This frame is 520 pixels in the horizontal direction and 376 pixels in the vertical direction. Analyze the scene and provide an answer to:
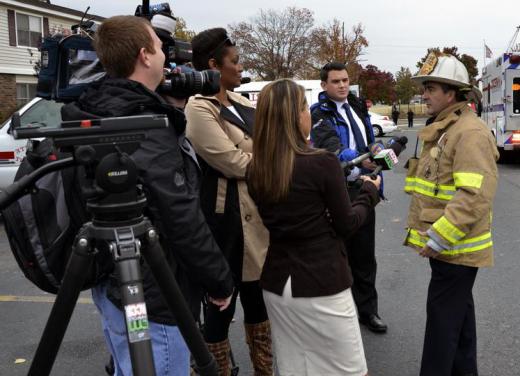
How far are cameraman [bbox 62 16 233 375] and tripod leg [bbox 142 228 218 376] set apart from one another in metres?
0.21

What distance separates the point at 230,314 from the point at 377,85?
6384 cm

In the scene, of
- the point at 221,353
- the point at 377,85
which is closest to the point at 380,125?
the point at 221,353

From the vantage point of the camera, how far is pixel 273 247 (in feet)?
8.66

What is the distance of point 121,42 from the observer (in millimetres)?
2027

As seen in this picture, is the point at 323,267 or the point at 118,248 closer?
the point at 118,248

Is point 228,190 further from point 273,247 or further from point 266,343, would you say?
point 266,343

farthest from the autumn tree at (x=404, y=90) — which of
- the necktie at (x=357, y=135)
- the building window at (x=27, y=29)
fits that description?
the necktie at (x=357, y=135)

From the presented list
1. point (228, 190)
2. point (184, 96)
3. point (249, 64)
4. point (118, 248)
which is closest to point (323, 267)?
point (228, 190)

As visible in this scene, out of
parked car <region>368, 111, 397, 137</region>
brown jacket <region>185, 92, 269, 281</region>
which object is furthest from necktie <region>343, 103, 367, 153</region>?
parked car <region>368, 111, 397, 137</region>

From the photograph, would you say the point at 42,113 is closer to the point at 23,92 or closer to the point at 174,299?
the point at 174,299

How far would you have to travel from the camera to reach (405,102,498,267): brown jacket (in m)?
2.78

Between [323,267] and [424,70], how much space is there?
130 cm

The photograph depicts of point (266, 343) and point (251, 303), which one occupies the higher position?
Answer: point (251, 303)

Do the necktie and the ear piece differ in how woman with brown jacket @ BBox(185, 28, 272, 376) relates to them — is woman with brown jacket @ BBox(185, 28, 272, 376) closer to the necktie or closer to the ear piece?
the ear piece
